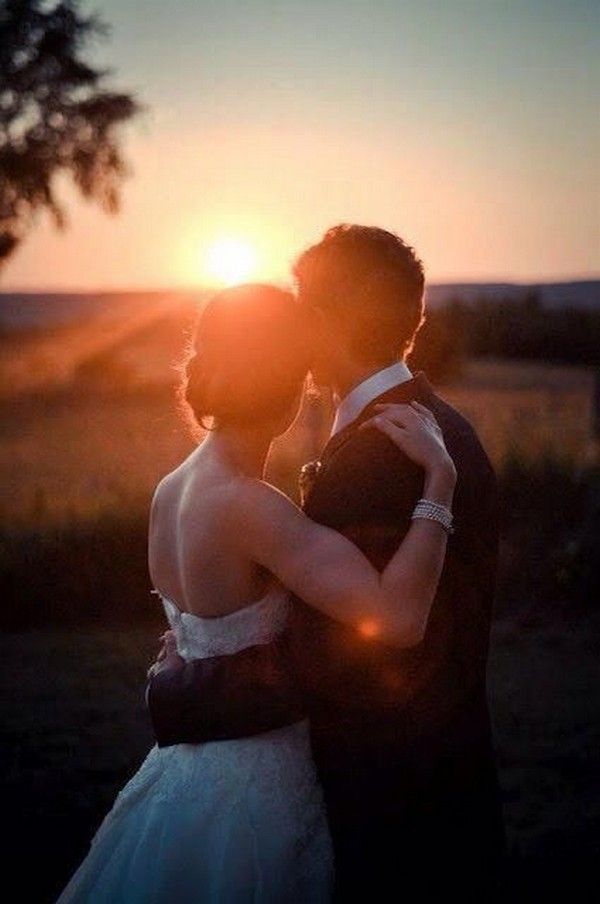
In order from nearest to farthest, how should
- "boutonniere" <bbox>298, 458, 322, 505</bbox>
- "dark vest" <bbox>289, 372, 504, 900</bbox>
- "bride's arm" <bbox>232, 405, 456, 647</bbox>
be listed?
"bride's arm" <bbox>232, 405, 456, 647</bbox>, "dark vest" <bbox>289, 372, 504, 900</bbox>, "boutonniere" <bbox>298, 458, 322, 505</bbox>

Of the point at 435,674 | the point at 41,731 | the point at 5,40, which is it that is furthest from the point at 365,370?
the point at 5,40

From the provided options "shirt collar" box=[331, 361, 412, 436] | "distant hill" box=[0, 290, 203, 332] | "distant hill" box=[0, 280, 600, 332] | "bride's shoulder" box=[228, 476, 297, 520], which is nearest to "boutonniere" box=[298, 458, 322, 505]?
"shirt collar" box=[331, 361, 412, 436]

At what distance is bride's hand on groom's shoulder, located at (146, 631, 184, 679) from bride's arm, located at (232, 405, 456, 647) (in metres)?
0.44

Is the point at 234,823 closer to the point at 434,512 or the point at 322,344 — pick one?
the point at 434,512

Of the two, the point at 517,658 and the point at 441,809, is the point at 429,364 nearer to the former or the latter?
the point at 517,658

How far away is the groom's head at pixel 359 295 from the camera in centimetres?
317

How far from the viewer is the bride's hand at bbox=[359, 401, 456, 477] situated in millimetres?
3070

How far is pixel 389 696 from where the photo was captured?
121 inches

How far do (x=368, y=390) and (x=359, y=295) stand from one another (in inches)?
9.0

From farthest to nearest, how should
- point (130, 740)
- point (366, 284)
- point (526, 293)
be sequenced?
point (526, 293)
point (130, 740)
point (366, 284)

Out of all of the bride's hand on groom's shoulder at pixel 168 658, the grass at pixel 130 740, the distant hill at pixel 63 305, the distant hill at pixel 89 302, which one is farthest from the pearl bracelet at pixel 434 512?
the distant hill at pixel 63 305

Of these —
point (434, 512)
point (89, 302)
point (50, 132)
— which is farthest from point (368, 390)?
point (89, 302)

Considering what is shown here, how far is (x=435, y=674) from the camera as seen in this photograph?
310cm

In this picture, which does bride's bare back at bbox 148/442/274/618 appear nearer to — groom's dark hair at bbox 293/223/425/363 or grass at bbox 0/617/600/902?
groom's dark hair at bbox 293/223/425/363
